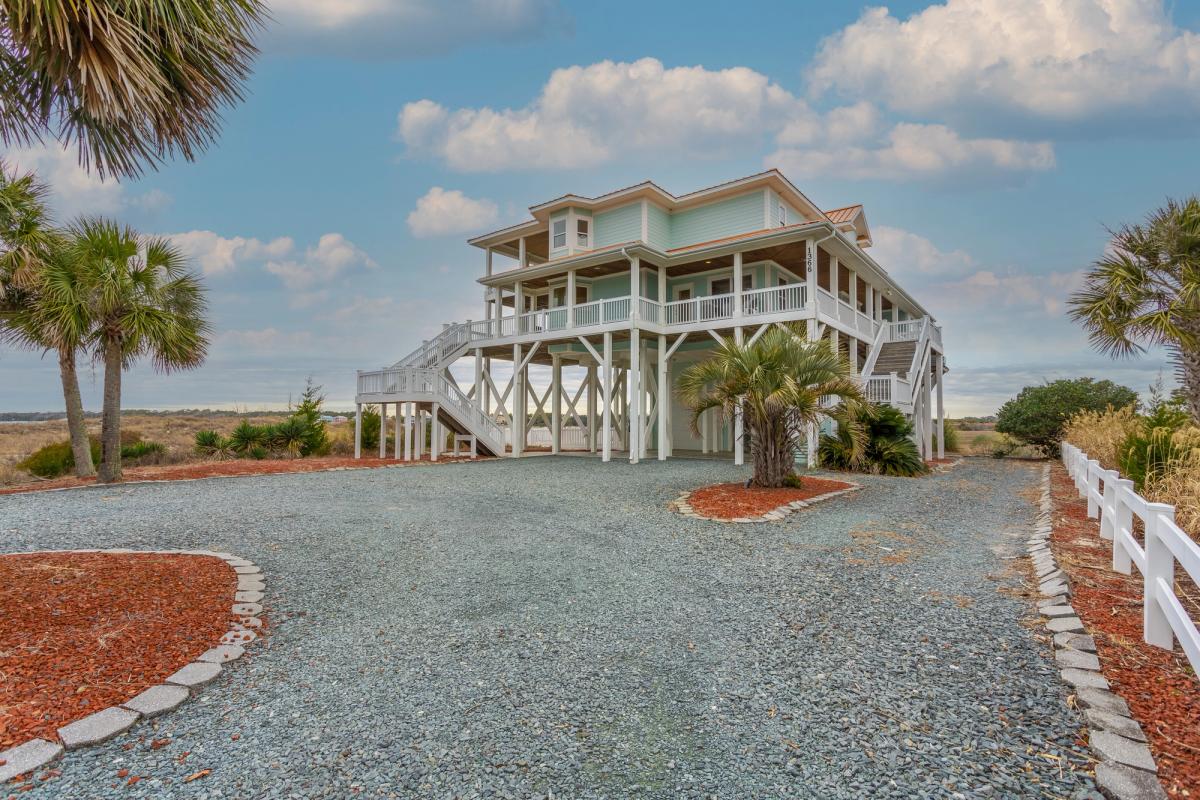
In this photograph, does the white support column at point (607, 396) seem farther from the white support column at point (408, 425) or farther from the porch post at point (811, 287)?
the white support column at point (408, 425)

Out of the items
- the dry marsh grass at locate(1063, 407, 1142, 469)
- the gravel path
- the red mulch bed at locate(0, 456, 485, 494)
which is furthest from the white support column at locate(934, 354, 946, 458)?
the red mulch bed at locate(0, 456, 485, 494)

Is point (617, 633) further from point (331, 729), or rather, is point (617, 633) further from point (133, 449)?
point (133, 449)

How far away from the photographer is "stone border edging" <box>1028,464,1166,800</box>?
229 cm

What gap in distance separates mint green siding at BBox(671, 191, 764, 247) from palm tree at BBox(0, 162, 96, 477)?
53.1 feet

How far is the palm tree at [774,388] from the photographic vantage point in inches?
391

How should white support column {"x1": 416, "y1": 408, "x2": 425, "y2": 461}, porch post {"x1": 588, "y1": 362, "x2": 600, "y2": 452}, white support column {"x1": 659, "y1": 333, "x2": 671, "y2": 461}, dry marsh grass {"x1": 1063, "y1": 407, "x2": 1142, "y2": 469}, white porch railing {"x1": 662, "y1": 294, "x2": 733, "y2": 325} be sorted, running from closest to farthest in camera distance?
dry marsh grass {"x1": 1063, "y1": 407, "x2": 1142, "y2": 469} < white porch railing {"x1": 662, "y1": 294, "x2": 733, "y2": 325} < white support column {"x1": 659, "y1": 333, "x2": 671, "y2": 461} < white support column {"x1": 416, "y1": 408, "x2": 425, "y2": 461} < porch post {"x1": 588, "y1": 362, "x2": 600, "y2": 452}

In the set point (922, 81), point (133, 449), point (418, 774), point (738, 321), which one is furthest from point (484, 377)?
point (418, 774)

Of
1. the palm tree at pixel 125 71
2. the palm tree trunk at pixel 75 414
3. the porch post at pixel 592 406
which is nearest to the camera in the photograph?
the palm tree at pixel 125 71

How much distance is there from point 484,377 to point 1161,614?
63.0 feet

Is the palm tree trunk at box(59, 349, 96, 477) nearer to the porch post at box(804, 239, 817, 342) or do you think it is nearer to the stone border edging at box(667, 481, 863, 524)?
the stone border edging at box(667, 481, 863, 524)

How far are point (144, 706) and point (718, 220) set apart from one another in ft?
61.5

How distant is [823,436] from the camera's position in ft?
49.1

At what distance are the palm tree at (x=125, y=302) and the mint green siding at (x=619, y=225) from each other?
39.9 feet

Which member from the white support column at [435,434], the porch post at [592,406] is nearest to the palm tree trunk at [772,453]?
the white support column at [435,434]
